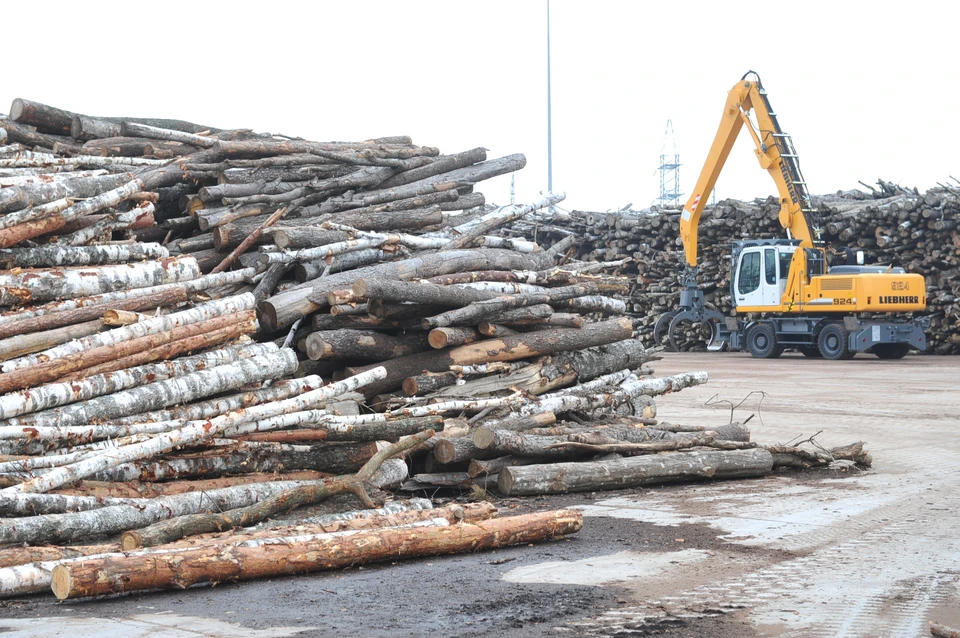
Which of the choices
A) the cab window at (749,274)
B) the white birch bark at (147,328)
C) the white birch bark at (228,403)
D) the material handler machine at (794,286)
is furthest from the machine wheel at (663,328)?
the white birch bark at (228,403)

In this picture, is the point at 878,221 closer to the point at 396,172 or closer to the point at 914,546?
the point at 396,172

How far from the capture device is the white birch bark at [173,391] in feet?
24.9

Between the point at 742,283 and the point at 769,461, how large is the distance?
1711 centimetres

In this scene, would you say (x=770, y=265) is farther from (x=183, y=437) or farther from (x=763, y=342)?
(x=183, y=437)

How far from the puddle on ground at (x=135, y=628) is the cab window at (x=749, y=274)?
22256 millimetres

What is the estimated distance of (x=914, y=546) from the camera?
679 centimetres

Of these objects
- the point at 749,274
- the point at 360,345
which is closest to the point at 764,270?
the point at 749,274

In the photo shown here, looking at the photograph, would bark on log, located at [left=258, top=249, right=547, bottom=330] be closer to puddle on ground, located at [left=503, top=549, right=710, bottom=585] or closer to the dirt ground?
the dirt ground

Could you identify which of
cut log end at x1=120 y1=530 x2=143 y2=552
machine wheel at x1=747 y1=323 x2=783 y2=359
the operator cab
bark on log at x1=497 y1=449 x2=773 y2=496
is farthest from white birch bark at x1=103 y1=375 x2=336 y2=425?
machine wheel at x1=747 y1=323 x2=783 y2=359

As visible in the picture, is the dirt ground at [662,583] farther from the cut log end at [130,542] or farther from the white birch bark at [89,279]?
the white birch bark at [89,279]

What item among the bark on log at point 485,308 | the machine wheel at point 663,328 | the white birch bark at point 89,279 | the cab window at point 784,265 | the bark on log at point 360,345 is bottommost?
the machine wheel at point 663,328

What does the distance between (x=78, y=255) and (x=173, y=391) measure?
201 centimetres

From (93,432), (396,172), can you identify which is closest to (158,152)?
(396,172)

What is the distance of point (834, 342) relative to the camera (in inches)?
970
